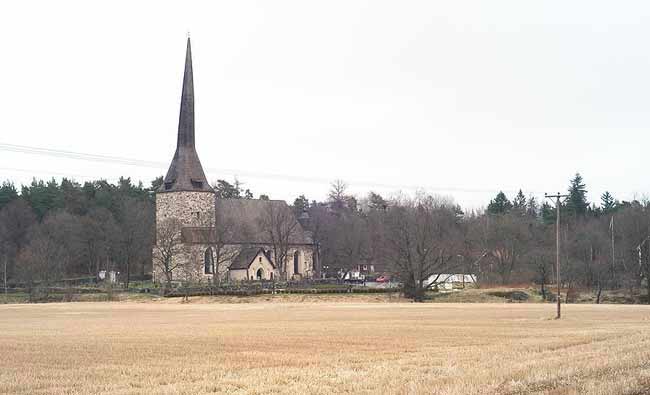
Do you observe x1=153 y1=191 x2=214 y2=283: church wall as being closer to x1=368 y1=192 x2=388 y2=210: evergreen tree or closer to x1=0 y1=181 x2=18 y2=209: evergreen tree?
x1=0 y1=181 x2=18 y2=209: evergreen tree

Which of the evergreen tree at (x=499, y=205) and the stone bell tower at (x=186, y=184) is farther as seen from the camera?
the evergreen tree at (x=499, y=205)

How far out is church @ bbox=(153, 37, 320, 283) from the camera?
343 ft

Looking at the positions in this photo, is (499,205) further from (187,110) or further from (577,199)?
(187,110)

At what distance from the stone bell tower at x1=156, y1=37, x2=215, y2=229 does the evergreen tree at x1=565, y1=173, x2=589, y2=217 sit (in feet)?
248

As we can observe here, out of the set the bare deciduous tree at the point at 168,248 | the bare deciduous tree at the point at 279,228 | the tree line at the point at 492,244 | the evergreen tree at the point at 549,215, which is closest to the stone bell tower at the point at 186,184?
the bare deciduous tree at the point at 168,248

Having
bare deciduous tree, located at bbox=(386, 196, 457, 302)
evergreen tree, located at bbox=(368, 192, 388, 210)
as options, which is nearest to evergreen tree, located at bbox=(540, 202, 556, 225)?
evergreen tree, located at bbox=(368, 192, 388, 210)

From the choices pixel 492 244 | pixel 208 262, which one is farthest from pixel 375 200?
pixel 208 262

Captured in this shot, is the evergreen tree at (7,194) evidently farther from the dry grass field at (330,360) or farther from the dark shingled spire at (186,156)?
the dry grass field at (330,360)

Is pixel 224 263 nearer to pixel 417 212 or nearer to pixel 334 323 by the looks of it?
pixel 417 212

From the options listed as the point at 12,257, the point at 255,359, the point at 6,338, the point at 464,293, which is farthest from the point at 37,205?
the point at 255,359

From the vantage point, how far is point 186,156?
107375 mm

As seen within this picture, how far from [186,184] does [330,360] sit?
83.0 metres

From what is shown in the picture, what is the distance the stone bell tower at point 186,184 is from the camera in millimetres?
105562

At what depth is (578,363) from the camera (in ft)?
70.8
